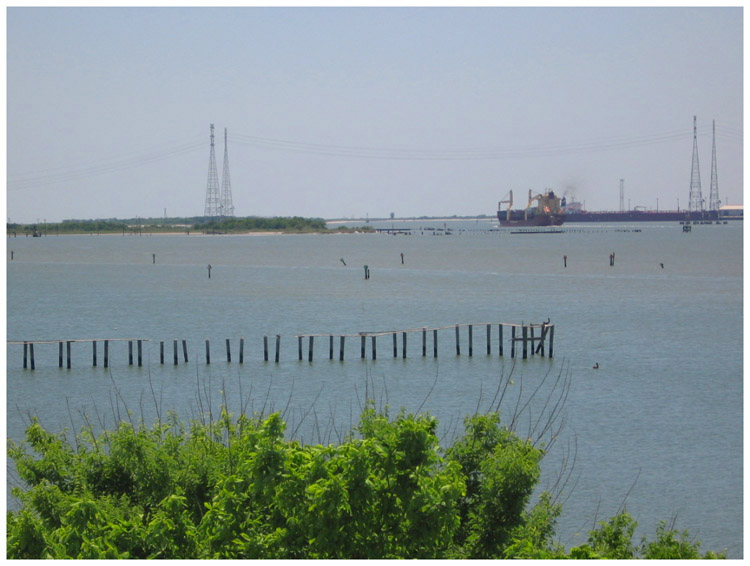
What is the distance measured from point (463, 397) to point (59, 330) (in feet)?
101

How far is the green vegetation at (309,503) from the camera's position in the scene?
13.4 meters

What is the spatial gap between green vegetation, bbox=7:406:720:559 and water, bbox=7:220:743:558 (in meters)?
6.14

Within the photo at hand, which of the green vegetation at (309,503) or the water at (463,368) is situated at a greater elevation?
the green vegetation at (309,503)

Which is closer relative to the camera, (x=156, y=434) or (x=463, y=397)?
(x=156, y=434)

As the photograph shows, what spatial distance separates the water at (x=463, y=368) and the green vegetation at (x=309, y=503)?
242 inches

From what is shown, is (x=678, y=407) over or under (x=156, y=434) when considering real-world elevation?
under

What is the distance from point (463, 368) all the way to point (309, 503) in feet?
95.7

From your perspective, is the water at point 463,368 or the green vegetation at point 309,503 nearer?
the green vegetation at point 309,503

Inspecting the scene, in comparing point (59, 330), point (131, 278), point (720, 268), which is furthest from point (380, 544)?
point (720, 268)

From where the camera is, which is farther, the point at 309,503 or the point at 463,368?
the point at 463,368

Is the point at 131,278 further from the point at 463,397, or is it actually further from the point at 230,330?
the point at 463,397

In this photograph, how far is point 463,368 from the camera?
1657 inches

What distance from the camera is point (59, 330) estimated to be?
5706 cm

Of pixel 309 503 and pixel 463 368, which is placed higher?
pixel 309 503
